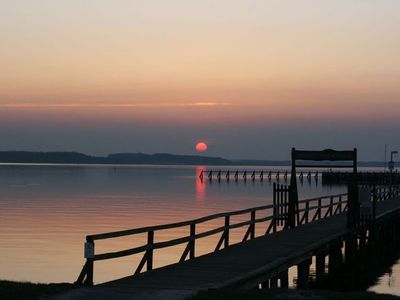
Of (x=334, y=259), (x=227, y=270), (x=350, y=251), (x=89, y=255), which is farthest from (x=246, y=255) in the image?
(x=350, y=251)

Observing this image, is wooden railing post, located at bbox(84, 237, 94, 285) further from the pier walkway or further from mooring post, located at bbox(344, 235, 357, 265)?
mooring post, located at bbox(344, 235, 357, 265)

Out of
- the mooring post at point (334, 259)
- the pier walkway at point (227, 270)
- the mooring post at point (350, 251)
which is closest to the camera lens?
the pier walkway at point (227, 270)

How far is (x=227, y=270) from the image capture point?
1731 cm

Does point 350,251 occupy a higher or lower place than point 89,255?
lower

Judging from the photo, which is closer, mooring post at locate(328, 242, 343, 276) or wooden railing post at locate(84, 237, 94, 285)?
wooden railing post at locate(84, 237, 94, 285)

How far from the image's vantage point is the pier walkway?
14039mm

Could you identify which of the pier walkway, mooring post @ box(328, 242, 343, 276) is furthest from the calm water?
the pier walkway

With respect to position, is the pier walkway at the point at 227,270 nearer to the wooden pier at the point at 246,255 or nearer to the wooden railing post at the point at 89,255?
the wooden pier at the point at 246,255

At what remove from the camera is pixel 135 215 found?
5684 cm

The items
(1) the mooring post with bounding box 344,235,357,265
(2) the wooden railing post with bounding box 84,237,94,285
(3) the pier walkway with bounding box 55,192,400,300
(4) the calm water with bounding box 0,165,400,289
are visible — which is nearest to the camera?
(3) the pier walkway with bounding box 55,192,400,300

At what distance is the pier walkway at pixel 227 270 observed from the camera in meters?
14.0

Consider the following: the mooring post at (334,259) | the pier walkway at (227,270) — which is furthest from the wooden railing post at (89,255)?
the mooring post at (334,259)

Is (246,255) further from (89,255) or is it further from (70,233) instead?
(70,233)

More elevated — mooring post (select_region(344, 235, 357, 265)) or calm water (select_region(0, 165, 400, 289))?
mooring post (select_region(344, 235, 357, 265))
